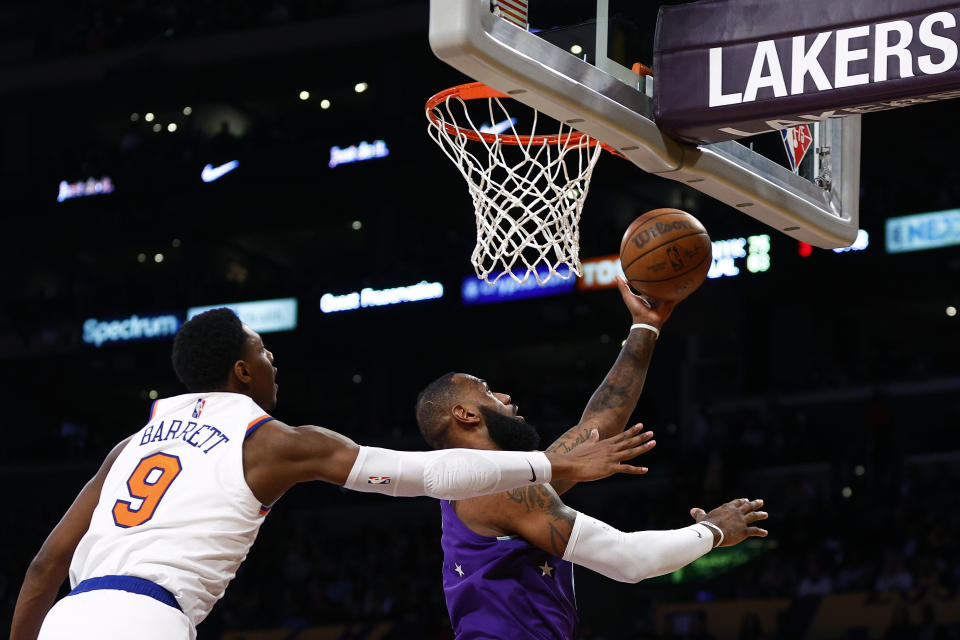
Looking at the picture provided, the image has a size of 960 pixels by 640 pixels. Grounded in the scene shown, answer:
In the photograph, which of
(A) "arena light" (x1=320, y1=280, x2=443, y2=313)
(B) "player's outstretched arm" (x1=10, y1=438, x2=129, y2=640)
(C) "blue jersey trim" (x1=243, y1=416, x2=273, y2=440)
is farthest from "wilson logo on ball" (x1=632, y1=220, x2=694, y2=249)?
(A) "arena light" (x1=320, y1=280, x2=443, y2=313)

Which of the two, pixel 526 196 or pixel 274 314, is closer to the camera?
pixel 526 196

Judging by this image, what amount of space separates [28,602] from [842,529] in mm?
11177

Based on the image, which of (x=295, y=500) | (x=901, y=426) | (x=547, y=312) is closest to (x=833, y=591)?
(x=901, y=426)

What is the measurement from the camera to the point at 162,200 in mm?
21656

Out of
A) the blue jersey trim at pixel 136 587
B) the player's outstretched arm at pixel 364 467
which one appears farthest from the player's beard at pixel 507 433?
the blue jersey trim at pixel 136 587

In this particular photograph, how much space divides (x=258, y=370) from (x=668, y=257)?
1768 mm

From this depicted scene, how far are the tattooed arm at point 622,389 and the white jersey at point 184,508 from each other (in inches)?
50.7

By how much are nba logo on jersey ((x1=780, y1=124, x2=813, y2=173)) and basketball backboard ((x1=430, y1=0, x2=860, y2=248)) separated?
4 cm

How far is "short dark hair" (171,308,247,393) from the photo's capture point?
3420 millimetres

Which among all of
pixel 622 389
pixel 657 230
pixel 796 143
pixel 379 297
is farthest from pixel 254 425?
pixel 379 297

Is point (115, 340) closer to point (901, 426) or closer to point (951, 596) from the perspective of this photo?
point (901, 426)

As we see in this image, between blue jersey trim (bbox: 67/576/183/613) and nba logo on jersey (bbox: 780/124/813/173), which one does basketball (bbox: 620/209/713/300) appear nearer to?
nba logo on jersey (bbox: 780/124/813/173)

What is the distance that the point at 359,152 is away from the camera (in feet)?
68.3

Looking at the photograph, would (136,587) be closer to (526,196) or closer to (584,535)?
(584,535)
